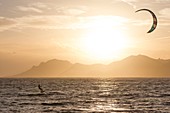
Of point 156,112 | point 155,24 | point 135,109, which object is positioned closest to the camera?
point 155,24

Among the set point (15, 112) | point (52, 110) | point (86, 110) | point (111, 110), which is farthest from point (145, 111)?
point (15, 112)

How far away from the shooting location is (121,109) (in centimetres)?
5394

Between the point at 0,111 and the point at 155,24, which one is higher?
the point at 155,24

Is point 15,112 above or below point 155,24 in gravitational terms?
below

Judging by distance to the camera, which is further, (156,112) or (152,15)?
(156,112)

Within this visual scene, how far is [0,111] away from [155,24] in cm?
2695

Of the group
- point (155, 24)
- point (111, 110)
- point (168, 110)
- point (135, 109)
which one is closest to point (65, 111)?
point (111, 110)

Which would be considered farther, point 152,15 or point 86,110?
point 86,110

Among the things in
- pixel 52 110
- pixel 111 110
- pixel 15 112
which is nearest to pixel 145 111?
pixel 111 110

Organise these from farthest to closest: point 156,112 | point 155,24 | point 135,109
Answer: point 135,109
point 156,112
point 155,24

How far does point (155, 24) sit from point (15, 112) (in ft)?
83.2

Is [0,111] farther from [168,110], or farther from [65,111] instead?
[168,110]

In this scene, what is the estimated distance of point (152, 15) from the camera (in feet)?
117

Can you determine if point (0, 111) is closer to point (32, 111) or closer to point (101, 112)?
point (32, 111)
